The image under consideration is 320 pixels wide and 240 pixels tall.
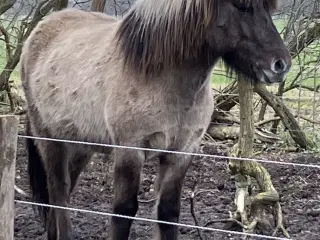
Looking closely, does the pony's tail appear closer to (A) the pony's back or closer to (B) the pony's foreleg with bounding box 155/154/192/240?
(A) the pony's back

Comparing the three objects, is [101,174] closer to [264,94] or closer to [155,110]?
[264,94]

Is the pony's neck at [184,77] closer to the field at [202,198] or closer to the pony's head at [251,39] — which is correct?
the pony's head at [251,39]

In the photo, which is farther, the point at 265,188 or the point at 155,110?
the point at 265,188

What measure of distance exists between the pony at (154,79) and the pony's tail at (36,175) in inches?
17.0

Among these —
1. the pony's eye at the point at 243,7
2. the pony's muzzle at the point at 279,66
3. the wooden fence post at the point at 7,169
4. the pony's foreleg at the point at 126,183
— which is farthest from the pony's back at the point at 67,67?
the wooden fence post at the point at 7,169

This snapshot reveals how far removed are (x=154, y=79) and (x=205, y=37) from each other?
459mm

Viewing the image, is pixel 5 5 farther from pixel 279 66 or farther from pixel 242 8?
pixel 279 66

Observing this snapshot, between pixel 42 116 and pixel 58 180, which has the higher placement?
pixel 42 116

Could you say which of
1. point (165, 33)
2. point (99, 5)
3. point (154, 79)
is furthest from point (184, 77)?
point (99, 5)

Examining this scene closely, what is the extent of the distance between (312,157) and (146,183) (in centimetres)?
221

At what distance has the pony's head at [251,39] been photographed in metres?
4.05

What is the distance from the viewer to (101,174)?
7.47m

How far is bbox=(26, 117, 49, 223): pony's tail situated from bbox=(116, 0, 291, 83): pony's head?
5.13 ft

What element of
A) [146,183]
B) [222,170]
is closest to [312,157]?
[222,170]
